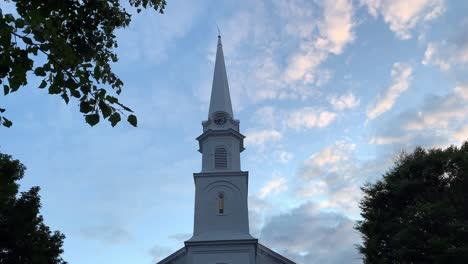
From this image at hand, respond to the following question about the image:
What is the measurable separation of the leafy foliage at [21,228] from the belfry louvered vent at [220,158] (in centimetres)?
1355

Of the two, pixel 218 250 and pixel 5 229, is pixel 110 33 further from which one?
pixel 218 250

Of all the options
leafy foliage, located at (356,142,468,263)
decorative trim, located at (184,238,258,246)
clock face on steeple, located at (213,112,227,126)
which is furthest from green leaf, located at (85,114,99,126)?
clock face on steeple, located at (213,112,227,126)

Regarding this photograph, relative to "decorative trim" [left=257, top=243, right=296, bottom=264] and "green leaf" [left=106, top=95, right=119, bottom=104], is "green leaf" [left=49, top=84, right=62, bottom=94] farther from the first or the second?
"decorative trim" [left=257, top=243, right=296, bottom=264]

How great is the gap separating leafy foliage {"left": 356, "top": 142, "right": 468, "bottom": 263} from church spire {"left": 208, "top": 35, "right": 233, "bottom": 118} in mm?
13498

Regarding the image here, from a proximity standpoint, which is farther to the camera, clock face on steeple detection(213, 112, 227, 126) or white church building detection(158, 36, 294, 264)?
clock face on steeple detection(213, 112, 227, 126)

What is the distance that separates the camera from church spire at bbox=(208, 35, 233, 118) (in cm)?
3484

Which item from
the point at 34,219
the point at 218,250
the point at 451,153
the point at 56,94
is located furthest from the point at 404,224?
the point at 56,94

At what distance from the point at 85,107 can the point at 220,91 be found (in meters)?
30.6

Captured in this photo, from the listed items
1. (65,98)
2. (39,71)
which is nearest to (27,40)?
(39,71)

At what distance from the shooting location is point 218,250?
2911cm

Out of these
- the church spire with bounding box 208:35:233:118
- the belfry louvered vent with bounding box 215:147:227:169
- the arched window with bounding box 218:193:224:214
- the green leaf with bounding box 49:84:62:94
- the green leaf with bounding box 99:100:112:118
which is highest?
the church spire with bounding box 208:35:233:118

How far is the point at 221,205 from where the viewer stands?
31062 mm

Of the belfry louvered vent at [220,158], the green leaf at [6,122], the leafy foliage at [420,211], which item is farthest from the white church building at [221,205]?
the green leaf at [6,122]

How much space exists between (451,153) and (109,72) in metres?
20.8
